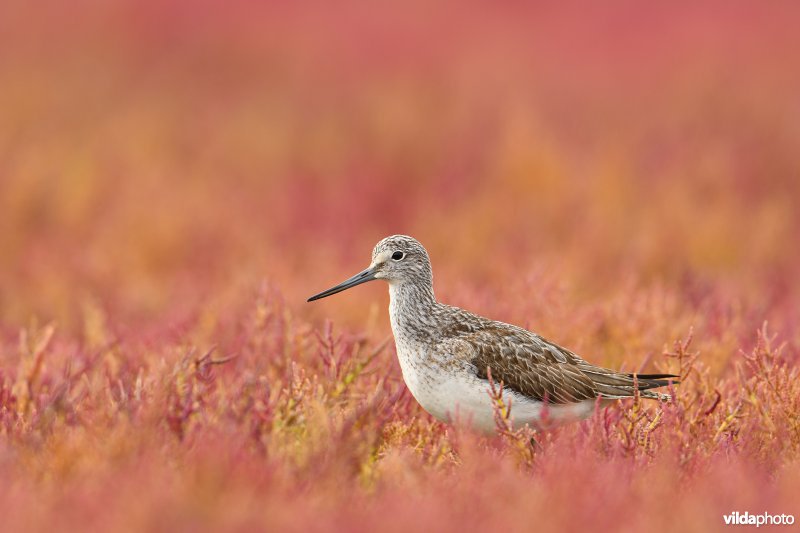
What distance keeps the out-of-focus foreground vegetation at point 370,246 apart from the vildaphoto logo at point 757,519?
0.03 meters

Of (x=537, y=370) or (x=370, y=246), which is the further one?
(x=370, y=246)

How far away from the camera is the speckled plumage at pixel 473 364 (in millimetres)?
4898

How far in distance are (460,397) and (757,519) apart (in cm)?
149

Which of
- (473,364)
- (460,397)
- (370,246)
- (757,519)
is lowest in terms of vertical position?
(757,519)

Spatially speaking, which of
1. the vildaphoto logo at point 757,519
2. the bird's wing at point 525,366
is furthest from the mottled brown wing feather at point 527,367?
the vildaphoto logo at point 757,519

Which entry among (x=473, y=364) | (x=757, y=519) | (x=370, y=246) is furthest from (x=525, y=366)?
(x=370, y=246)

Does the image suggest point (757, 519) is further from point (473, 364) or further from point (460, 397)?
point (473, 364)

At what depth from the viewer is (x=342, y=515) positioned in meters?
3.65

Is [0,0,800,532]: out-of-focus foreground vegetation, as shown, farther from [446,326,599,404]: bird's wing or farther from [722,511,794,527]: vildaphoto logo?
[446,326,599,404]: bird's wing

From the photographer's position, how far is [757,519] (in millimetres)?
3719

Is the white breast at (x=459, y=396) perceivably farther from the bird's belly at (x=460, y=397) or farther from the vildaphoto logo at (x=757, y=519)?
the vildaphoto logo at (x=757, y=519)

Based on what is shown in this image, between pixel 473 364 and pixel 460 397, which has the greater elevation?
pixel 473 364

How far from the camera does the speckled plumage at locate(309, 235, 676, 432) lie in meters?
4.90

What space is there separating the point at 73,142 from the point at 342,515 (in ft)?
37.1
